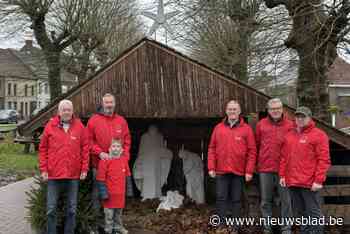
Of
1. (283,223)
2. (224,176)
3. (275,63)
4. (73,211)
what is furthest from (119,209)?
(275,63)

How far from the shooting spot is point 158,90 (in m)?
6.18

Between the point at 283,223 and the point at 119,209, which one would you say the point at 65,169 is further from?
the point at 283,223

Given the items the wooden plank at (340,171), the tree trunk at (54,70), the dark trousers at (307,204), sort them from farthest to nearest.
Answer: the tree trunk at (54,70)
the wooden plank at (340,171)
the dark trousers at (307,204)

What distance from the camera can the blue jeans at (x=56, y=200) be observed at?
5391mm

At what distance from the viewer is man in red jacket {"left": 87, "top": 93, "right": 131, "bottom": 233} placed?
561cm

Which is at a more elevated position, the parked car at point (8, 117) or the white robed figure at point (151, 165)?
the parked car at point (8, 117)

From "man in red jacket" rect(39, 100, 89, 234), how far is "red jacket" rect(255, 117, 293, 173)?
2.39 m

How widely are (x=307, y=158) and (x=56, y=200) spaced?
130 inches

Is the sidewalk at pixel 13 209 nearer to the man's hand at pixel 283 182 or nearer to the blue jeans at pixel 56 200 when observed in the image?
the blue jeans at pixel 56 200

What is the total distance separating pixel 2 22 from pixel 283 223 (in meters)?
15.4

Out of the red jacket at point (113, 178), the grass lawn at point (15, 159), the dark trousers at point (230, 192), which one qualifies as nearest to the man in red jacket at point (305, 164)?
the dark trousers at point (230, 192)

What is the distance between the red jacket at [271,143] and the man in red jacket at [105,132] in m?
1.87

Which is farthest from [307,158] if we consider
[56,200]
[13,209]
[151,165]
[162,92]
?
[13,209]

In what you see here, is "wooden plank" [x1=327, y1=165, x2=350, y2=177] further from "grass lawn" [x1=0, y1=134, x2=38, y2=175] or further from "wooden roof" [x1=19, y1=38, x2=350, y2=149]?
"grass lawn" [x1=0, y1=134, x2=38, y2=175]
